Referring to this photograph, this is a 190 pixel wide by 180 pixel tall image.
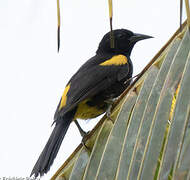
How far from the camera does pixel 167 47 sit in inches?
65.7

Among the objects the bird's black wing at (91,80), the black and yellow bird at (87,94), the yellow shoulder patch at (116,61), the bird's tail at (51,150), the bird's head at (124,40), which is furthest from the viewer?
the bird's head at (124,40)

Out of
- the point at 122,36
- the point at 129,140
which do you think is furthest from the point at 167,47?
the point at 122,36

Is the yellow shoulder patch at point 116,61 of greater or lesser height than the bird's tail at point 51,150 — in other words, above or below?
above

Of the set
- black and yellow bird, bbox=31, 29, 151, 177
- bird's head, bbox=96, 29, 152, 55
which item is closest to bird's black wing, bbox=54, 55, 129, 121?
black and yellow bird, bbox=31, 29, 151, 177

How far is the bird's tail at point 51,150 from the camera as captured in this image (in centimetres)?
211

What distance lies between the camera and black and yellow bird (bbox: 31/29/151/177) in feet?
7.79

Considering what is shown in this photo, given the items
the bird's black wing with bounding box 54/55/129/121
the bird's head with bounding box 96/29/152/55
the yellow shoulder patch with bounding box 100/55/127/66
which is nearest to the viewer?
the bird's black wing with bounding box 54/55/129/121

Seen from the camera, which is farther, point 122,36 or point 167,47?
point 122,36

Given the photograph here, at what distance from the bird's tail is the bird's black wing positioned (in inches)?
4.0

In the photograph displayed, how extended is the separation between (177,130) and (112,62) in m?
2.42

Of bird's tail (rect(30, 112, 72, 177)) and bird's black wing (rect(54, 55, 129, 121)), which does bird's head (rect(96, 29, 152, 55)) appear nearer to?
bird's black wing (rect(54, 55, 129, 121))

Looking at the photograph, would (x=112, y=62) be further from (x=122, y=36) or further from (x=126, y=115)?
(x=126, y=115)

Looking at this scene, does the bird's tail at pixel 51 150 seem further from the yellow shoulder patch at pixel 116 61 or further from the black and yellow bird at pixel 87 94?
the yellow shoulder patch at pixel 116 61

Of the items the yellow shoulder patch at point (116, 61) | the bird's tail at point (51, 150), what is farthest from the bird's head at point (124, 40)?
the bird's tail at point (51, 150)
